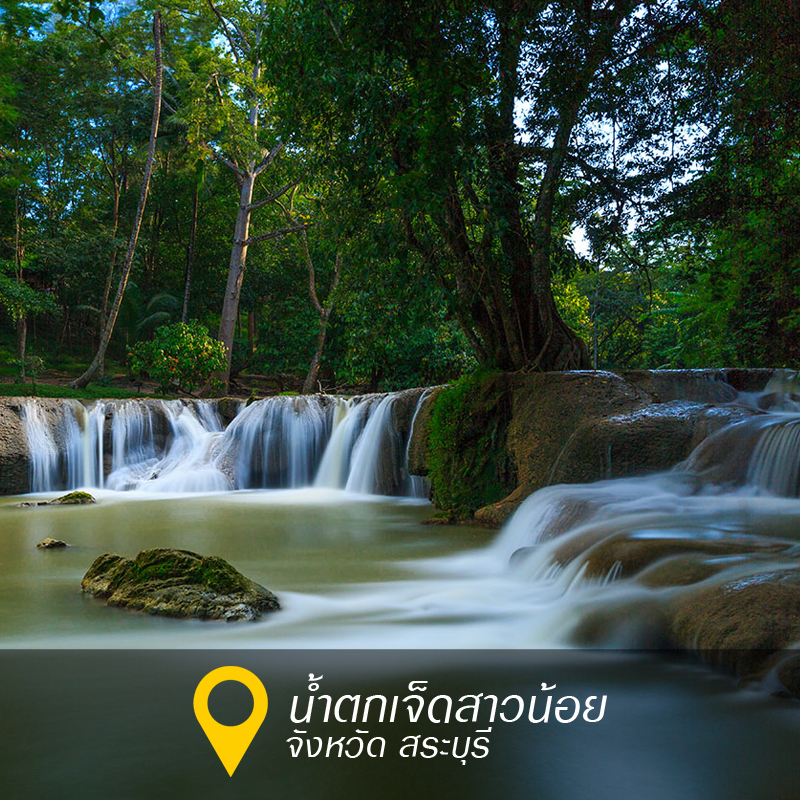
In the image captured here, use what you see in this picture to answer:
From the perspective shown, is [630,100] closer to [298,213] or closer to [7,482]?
[7,482]

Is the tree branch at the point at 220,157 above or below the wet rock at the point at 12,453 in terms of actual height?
above

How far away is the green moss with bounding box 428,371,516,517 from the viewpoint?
30.1 feet

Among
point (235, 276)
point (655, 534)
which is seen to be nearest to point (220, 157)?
point (235, 276)

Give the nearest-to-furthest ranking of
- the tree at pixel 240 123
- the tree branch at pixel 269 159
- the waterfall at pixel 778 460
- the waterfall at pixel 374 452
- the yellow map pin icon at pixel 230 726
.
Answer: the yellow map pin icon at pixel 230 726
the waterfall at pixel 778 460
the waterfall at pixel 374 452
the tree at pixel 240 123
the tree branch at pixel 269 159

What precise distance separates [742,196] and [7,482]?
14024mm

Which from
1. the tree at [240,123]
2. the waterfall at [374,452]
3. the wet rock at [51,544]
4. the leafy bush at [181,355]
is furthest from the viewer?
the tree at [240,123]

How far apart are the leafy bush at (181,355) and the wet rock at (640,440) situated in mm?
15187

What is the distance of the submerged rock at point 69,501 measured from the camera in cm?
1132

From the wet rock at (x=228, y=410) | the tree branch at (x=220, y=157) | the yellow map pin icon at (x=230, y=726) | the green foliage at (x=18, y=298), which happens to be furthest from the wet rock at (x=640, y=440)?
the tree branch at (x=220, y=157)

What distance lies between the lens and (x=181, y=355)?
66.6ft

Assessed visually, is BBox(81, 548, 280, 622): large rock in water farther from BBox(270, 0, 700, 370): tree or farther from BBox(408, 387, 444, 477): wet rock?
BBox(408, 387, 444, 477): wet rock

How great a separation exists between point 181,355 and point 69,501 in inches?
356

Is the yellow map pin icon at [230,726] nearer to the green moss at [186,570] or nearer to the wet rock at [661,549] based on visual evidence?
the green moss at [186,570]

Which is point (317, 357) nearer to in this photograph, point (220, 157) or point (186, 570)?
point (220, 157)
